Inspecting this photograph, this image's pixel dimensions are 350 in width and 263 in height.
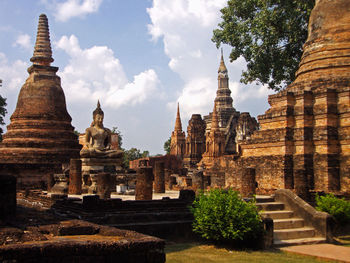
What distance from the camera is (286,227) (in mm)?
9297

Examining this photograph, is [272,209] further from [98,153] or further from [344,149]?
[98,153]

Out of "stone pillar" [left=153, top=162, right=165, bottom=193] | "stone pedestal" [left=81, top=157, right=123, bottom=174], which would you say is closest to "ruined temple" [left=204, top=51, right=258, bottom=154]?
"stone pedestal" [left=81, top=157, right=123, bottom=174]

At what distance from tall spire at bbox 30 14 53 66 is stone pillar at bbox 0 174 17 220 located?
18.0 meters

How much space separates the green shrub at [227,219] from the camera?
778 centimetres

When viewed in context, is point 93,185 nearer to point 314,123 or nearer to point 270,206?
point 314,123

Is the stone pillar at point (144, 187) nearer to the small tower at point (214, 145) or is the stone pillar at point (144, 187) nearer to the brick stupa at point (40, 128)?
the brick stupa at point (40, 128)

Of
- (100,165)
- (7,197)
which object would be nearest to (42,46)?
(100,165)

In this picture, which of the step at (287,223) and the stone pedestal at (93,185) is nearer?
the step at (287,223)

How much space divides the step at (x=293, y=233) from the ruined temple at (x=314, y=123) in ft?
10.9

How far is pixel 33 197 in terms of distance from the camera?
12602 mm

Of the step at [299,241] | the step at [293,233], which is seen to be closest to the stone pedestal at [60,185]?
the step at [293,233]

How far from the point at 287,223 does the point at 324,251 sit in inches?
54.9

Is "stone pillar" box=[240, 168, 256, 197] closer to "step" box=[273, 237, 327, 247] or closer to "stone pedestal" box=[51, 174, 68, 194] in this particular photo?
"step" box=[273, 237, 327, 247]

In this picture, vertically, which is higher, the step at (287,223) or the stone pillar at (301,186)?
the stone pillar at (301,186)
